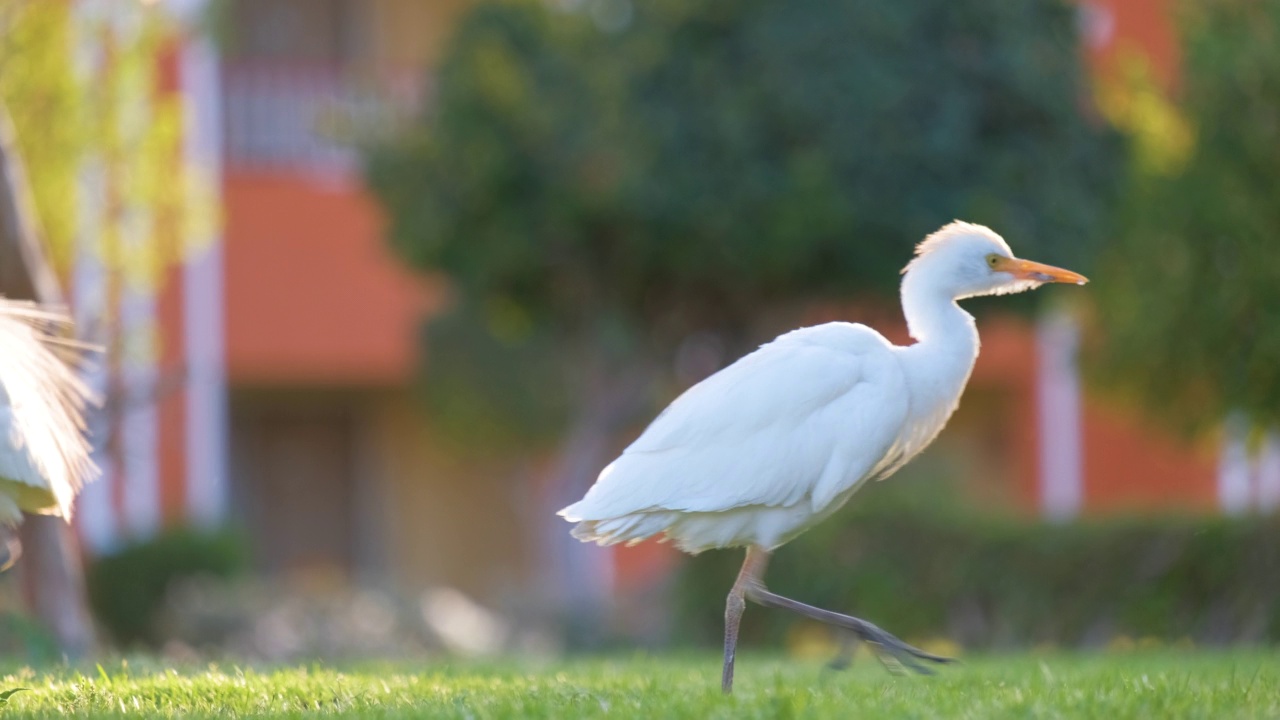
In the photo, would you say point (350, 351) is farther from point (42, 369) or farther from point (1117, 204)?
point (42, 369)

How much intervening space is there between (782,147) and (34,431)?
681 centimetres

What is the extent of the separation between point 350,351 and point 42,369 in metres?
11.9

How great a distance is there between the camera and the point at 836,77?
455 inches

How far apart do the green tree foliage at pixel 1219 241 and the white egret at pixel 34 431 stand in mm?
7581

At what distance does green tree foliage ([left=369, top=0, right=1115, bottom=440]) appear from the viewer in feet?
38.1

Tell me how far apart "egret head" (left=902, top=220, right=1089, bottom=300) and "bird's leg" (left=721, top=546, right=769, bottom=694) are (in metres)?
1.18

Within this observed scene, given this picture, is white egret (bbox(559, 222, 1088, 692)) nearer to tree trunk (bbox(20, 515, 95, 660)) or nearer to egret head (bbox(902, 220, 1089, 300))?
egret head (bbox(902, 220, 1089, 300))

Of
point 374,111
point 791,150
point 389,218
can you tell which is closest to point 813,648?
point 791,150

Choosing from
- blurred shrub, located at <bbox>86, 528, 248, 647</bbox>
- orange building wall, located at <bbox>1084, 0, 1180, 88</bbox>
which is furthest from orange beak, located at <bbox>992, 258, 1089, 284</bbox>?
A: orange building wall, located at <bbox>1084, 0, 1180, 88</bbox>

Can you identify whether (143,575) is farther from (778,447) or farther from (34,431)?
(778,447)

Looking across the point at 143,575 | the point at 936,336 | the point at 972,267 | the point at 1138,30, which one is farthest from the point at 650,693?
the point at 1138,30

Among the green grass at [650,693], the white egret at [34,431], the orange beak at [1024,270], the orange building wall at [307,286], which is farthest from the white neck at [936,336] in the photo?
the orange building wall at [307,286]

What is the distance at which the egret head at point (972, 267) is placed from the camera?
19.4 feet

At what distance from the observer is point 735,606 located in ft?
18.1
